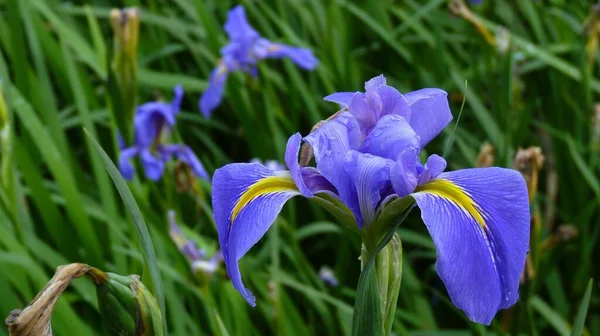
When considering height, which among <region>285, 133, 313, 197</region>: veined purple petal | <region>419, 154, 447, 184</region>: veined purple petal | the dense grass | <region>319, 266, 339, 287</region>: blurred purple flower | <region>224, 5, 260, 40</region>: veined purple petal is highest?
<region>224, 5, 260, 40</region>: veined purple petal

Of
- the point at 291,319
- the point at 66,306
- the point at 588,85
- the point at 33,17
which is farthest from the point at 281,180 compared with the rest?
the point at 33,17

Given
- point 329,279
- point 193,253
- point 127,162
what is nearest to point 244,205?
point 193,253

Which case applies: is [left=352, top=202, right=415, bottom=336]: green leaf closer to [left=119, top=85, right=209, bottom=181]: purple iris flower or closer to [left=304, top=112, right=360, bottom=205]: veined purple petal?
[left=304, top=112, right=360, bottom=205]: veined purple petal

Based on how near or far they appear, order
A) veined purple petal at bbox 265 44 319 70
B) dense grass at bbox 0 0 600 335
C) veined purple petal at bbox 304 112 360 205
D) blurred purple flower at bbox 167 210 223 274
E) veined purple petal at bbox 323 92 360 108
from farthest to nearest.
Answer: veined purple petal at bbox 265 44 319 70, dense grass at bbox 0 0 600 335, blurred purple flower at bbox 167 210 223 274, veined purple petal at bbox 323 92 360 108, veined purple petal at bbox 304 112 360 205

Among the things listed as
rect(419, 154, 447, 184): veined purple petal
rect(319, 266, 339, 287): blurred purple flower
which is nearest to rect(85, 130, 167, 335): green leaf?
rect(419, 154, 447, 184): veined purple petal

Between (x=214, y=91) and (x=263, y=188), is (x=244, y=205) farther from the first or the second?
(x=214, y=91)

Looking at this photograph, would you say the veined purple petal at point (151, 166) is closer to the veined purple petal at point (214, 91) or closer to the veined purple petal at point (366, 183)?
the veined purple petal at point (214, 91)

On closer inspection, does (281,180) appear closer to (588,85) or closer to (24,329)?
(24,329)
